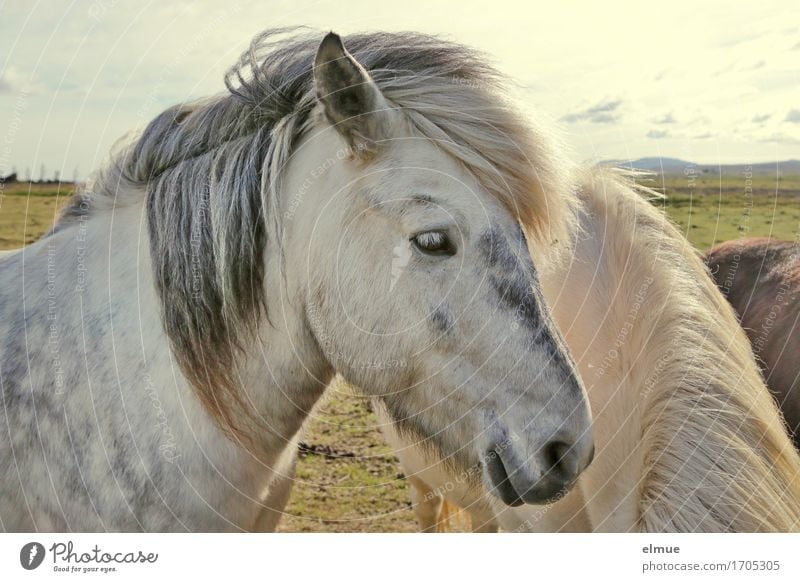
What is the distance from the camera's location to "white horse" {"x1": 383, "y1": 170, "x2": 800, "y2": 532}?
1.23 meters

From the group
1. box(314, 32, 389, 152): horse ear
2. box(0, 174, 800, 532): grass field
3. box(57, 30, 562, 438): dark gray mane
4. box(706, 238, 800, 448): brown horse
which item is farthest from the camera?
box(0, 174, 800, 532): grass field

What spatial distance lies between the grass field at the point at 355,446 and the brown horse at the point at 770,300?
113 mm

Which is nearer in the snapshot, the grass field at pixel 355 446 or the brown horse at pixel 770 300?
the brown horse at pixel 770 300

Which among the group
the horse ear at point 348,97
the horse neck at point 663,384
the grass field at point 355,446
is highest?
the horse ear at point 348,97

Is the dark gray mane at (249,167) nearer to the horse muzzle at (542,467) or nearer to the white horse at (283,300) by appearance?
the white horse at (283,300)

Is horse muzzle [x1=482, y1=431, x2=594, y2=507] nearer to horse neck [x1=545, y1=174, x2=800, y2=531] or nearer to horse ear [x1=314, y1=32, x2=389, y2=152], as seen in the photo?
horse neck [x1=545, y1=174, x2=800, y2=531]

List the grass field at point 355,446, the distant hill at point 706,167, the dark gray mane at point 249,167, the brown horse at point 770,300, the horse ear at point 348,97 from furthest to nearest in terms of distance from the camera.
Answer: the grass field at point 355,446 → the brown horse at point 770,300 → the distant hill at point 706,167 → the dark gray mane at point 249,167 → the horse ear at point 348,97

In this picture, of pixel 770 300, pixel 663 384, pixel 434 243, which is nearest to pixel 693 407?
pixel 663 384

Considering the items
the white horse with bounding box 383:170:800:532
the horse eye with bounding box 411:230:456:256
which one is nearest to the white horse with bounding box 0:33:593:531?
the horse eye with bounding box 411:230:456:256

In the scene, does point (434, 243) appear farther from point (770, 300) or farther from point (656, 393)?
point (770, 300)

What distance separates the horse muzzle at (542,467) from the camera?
46.9 inches

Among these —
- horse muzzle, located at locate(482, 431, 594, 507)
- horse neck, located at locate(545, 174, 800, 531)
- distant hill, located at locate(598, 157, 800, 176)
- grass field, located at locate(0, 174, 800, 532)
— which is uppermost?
distant hill, located at locate(598, 157, 800, 176)

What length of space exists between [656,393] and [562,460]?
0.38 meters

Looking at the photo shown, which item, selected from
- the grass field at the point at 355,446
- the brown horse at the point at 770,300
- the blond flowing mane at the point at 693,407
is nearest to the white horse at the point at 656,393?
the blond flowing mane at the point at 693,407
